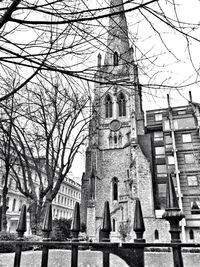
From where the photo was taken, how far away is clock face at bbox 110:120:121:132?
34156mm

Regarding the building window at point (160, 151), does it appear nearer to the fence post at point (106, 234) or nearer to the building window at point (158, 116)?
the building window at point (158, 116)

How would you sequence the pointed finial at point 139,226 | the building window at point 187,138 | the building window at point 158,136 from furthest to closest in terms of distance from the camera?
the building window at point 158,136
the building window at point 187,138
the pointed finial at point 139,226

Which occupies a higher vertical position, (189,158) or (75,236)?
(189,158)

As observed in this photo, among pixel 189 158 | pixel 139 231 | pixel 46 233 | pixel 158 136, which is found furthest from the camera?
pixel 158 136

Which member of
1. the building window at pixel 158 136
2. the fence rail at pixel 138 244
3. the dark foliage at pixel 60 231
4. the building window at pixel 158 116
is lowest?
the dark foliage at pixel 60 231

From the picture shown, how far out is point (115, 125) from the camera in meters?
34.4

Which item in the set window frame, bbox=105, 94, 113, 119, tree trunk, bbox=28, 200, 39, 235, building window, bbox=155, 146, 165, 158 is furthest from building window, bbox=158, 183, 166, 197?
tree trunk, bbox=28, 200, 39, 235

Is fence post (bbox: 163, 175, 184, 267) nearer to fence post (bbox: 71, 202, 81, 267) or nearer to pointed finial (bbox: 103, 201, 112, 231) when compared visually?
pointed finial (bbox: 103, 201, 112, 231)

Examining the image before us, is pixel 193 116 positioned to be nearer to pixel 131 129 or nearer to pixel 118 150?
pixel 131 129

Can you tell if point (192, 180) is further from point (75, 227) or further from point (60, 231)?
point (75, 227)

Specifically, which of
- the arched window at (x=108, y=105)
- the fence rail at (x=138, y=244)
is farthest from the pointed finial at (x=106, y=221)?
the arched window at (x=108, y=105)

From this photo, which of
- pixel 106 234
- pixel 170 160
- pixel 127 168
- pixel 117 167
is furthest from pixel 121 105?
pixel 106 234

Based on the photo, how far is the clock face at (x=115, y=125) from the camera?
112ft

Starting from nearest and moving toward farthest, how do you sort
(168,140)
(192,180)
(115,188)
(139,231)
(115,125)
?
(139,231) → (192,180) → (168,140) → (115,188) → (115,125)
